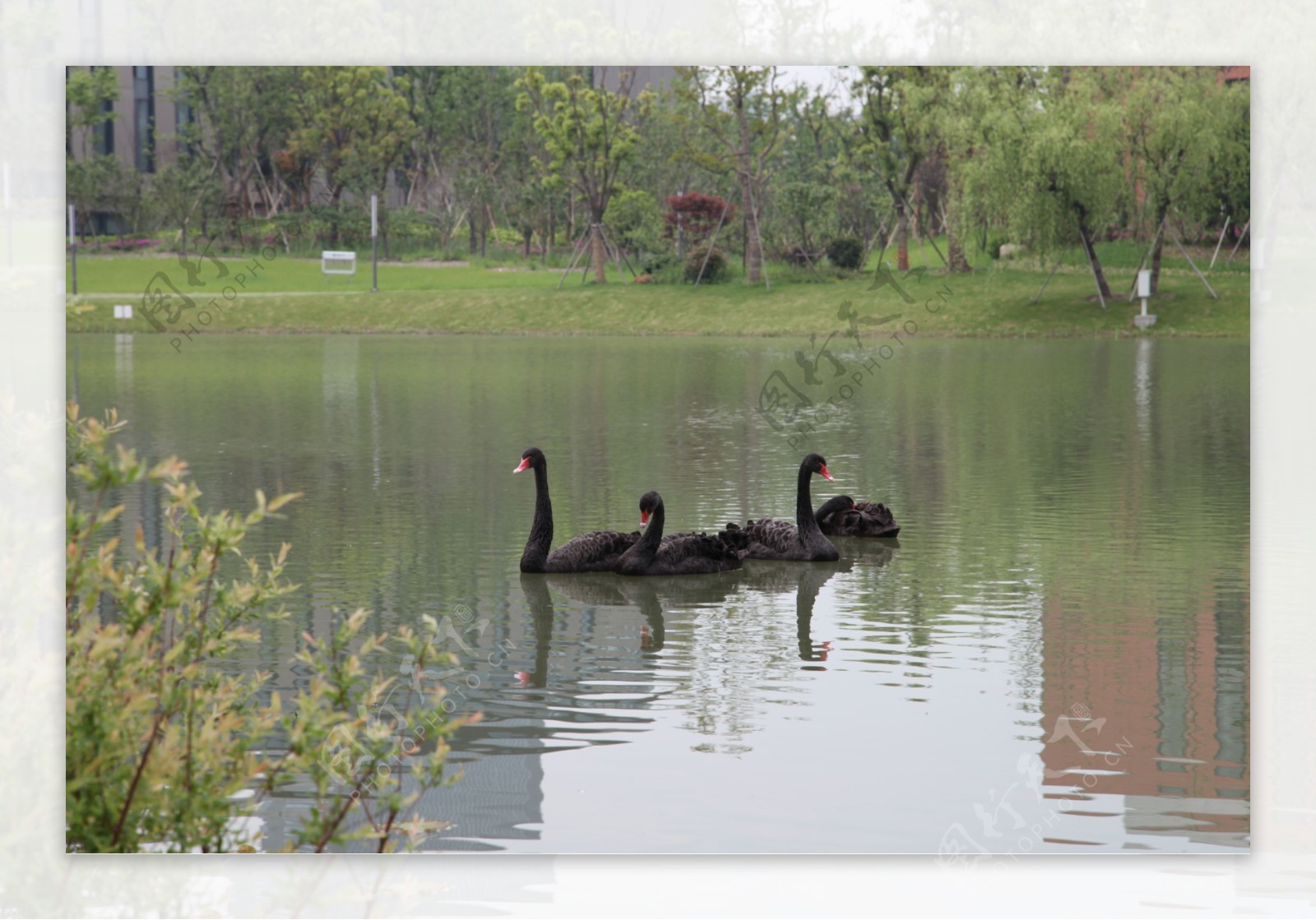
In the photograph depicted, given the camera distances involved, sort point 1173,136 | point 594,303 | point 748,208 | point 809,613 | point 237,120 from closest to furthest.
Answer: point 809,613 < point 1173,136 < point 594,303 < point 237,120 < point 748,208

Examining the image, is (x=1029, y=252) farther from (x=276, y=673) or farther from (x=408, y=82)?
(x=276, y=673)

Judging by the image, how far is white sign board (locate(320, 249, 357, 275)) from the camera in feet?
135

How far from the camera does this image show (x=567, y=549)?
37.5ft

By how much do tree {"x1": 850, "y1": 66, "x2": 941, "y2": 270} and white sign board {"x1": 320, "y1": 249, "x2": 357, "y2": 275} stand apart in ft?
43.5

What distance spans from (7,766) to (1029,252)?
34774 mm

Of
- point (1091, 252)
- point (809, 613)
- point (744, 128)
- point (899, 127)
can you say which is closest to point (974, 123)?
point (1091, 252)

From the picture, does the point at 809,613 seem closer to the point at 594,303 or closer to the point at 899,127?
the point at 594,303

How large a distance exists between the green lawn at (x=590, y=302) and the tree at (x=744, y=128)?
1858 mm

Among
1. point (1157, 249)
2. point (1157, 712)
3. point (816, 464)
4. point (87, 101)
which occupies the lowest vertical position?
point (1157, 712)

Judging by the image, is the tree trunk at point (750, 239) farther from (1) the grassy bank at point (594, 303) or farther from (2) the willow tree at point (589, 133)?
(2) the willow tree at point (589, 133)

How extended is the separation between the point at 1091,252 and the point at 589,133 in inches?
563

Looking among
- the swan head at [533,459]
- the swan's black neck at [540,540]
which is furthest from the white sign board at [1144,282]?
the swan's black neck at [540,540]

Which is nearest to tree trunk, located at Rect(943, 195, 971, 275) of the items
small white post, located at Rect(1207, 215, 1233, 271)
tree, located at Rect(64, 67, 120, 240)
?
small white post, located at Rect(1207, 215, 1233, 271)

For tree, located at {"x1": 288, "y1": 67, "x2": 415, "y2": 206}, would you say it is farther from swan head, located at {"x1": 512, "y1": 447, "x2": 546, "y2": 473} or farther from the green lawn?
swan head, located at {"x1": 512, "y1": 447, "x2": 546, "y2": 473}
